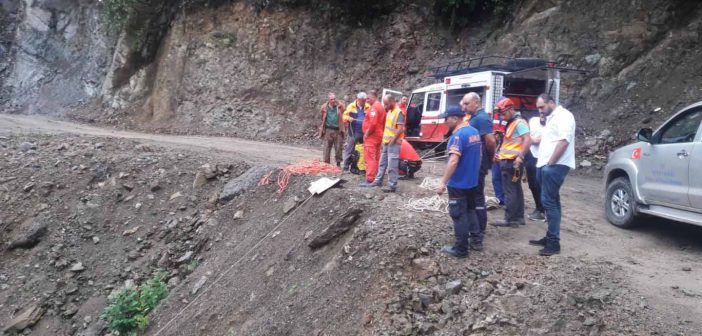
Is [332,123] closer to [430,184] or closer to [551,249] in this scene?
[430,184]

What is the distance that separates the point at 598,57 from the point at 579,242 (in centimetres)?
975

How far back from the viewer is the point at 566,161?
5742 millimetres

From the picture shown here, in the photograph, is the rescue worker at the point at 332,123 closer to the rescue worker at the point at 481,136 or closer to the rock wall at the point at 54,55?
the rescue worker at the point at 481,136

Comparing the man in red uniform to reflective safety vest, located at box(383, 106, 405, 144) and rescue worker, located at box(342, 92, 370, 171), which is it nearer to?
reflective safety vest, located at box(383, 106, 405, 144)

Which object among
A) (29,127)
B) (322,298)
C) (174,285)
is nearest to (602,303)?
(322,298)

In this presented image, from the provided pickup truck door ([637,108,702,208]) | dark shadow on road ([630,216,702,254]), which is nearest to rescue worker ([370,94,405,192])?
pickup truck door ([637,108,702,208])

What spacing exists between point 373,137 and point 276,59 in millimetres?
12770

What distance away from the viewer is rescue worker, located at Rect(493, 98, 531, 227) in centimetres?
661

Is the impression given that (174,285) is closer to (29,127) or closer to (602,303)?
(602,303)

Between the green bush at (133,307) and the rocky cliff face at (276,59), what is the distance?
35.3ft

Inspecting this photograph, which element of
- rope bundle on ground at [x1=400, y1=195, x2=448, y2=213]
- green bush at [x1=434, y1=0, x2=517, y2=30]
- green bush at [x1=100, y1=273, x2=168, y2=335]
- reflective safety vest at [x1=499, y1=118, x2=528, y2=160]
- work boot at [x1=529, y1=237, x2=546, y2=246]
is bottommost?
green bush at [x1=100, y1=273, x2=168, y2=335]

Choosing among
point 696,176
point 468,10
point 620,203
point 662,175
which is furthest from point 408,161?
point 468,10

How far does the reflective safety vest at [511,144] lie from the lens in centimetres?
663

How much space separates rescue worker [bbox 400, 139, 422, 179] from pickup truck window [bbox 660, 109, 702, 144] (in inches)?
135
